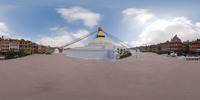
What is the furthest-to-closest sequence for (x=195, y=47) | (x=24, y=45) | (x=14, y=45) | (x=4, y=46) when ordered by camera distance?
(x=24, y=45) → (x=14, y=45) → (x=4, y=46) → (x=195, y=47)

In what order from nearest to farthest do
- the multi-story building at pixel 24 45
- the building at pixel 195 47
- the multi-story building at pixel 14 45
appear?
the building at pixel 195 47 → the multi-story building at pixel 14 45 → the multi-story building at pixel 24 45

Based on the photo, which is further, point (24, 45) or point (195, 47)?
point (24, 45)

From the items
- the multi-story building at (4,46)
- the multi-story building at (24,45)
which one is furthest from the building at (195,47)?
the multi-story building at (4,46)

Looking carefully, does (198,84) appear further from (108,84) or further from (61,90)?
(61,90)

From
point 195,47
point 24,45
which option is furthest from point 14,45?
point 195,47

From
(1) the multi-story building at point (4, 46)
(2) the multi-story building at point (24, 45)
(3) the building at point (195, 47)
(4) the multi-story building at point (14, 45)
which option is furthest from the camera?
(2) the multi-story building at point (24, 45)

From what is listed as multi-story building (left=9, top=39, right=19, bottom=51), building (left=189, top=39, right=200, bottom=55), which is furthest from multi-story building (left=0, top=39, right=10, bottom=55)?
building (left=189, top=39, right=200, bottom=55)

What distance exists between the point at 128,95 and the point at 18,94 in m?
5.14

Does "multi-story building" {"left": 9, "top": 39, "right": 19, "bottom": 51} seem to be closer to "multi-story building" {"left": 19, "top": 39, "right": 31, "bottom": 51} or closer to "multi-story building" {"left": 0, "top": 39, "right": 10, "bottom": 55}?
"multi-story building" {"left": 0, "top": 39, "right": 10, "bottom": 55}

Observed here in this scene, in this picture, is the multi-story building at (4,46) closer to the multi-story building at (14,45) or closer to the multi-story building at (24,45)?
the multi-story building at (14,45)

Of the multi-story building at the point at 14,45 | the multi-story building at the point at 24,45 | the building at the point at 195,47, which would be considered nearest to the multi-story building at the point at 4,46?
the multi-story building at the point at 14,45

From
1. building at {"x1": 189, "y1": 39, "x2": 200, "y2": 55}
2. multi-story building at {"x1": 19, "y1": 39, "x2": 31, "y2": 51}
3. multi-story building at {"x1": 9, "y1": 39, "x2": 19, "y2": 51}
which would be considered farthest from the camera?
multi-story building at {"x1": 19, "y1": 39, "x2": 31, "y2": 51}

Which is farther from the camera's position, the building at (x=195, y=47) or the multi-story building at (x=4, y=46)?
the multi-story building at (x=4, y=46)

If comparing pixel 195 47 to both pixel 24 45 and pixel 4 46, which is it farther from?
pixel 4 46
